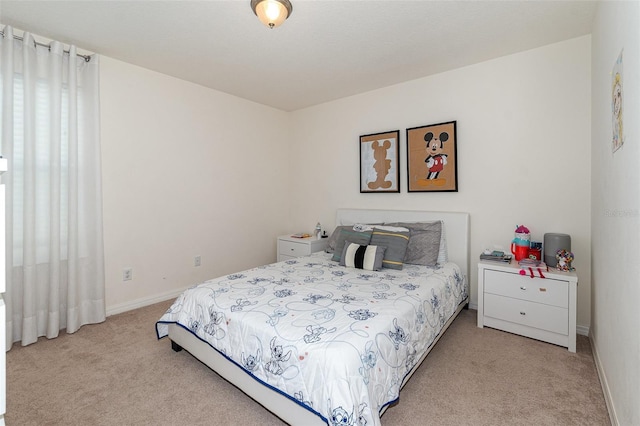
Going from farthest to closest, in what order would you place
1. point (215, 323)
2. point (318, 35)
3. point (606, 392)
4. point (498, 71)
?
point (498, 71), point (318, 35), point (215, 323), point (606, 392)

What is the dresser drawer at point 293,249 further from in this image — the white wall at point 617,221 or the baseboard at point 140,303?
the white wall at point 617,221

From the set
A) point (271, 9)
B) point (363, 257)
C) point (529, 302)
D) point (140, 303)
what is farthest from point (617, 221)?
point (140, 303)

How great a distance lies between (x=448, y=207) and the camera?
129 inches

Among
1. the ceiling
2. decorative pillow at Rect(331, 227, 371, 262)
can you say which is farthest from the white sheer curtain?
decorative pillow at Rect(331, 227, 371, 262)

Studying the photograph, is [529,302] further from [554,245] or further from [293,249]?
[293,249]

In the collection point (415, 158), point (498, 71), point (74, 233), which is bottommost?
point (74, 233)

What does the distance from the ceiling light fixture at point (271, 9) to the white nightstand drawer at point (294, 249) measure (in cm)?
259

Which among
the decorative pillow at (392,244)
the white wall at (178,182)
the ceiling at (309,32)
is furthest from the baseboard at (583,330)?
the white wall at (178,182)

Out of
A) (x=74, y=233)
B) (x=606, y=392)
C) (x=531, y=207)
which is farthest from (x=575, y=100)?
(x=74, y=233)

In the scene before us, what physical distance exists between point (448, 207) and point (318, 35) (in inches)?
83.3

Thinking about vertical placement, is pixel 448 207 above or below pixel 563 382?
above

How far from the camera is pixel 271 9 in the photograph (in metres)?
1.95

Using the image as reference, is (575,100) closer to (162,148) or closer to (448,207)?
(448,207)

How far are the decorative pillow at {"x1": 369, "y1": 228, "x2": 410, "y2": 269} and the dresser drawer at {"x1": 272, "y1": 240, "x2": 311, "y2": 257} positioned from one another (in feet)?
3.83
